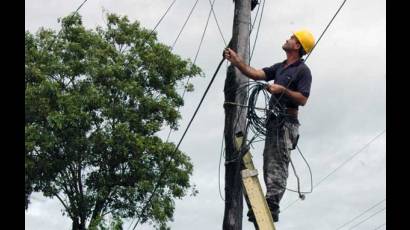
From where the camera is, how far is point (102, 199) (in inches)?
850

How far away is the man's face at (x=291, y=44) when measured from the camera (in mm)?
6865

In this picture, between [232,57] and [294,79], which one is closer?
[294,79]

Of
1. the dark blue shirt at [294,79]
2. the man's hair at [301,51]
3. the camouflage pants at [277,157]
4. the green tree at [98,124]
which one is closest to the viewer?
the camouflage pants at [277,157]

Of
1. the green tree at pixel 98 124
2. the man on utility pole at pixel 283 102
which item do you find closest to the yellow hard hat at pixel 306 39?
the man on utility pole at pixel 283 102

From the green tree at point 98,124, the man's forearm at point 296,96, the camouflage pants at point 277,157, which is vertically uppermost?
the green tree at point 98,124

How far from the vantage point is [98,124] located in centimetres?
2203

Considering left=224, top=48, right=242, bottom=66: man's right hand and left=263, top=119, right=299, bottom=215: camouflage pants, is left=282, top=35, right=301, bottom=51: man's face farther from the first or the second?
left=263, top=119, right=299, bottom=215: camouflage pants

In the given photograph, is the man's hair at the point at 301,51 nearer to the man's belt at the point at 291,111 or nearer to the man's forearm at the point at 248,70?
the man's forearm at the point at 248,70

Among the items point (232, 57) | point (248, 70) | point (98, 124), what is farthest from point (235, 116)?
point (98, 124)

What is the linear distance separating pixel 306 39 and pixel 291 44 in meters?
0.16

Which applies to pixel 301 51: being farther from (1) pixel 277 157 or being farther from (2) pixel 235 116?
(1) pixel 277 157
